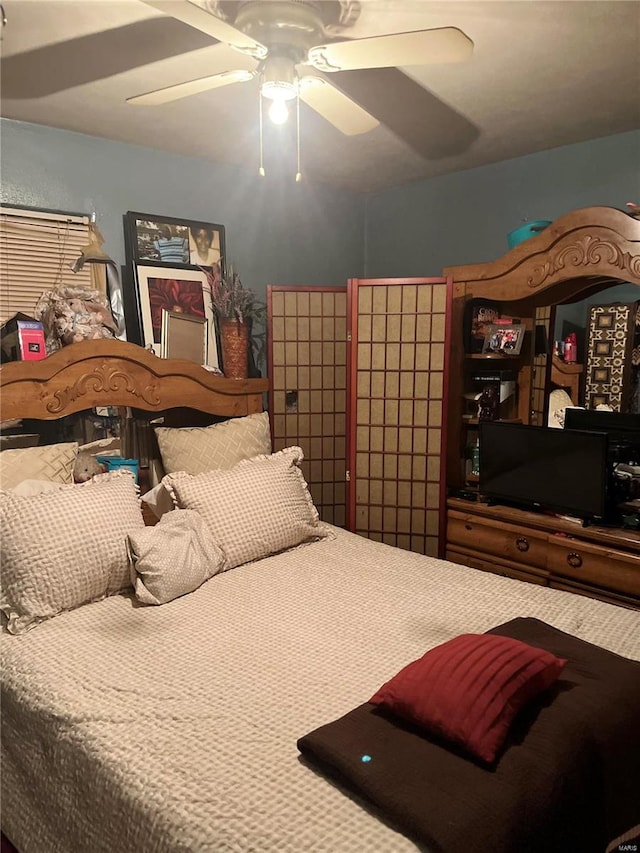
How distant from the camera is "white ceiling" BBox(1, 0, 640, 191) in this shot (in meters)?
1.74

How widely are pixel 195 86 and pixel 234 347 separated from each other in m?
1.57

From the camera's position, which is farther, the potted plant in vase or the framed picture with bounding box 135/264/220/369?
the potted plant in vase

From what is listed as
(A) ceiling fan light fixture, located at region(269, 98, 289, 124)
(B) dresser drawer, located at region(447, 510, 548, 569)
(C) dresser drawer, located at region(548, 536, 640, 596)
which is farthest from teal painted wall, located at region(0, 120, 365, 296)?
(C) dresser drawer, located at region(548, 536, 640, 596)

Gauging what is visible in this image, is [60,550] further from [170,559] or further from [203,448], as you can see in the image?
[203,448]

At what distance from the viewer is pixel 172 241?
308 cm

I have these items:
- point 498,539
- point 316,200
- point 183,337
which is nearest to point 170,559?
point 183,337

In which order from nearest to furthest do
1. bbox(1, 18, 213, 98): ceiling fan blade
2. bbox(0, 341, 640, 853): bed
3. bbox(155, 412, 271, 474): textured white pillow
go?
bbox(0, 341, 640, 853): bed, bbox(1, 18, 213, 98): ceiling fan blade, bbox(155, 412, 271, 474): textured white pillow

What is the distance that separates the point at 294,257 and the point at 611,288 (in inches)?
74.1

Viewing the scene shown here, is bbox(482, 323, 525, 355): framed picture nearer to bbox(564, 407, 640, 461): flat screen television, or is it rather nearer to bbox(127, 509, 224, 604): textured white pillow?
bbox(564, 407, 640, 461): flat screen television

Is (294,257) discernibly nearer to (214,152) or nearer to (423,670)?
(214,152)

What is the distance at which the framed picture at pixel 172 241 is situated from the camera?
2967 mm

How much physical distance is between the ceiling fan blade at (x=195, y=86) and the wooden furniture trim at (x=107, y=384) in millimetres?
1049

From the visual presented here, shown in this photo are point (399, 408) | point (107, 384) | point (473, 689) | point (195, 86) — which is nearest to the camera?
point (473, 689)

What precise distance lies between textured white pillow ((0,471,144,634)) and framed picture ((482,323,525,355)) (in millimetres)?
2086
